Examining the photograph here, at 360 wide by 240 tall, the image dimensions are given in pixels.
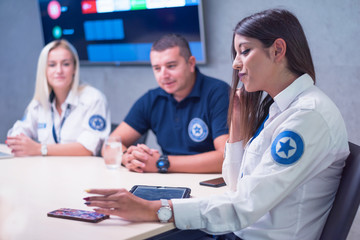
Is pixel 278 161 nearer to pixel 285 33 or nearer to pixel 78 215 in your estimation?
pixel 285 33

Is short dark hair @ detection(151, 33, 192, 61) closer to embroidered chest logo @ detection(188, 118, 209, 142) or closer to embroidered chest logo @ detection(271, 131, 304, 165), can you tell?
embroidered chest logo @ detection(188, 118, 209, 142)

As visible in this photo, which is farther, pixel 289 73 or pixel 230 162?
pixel 230 162

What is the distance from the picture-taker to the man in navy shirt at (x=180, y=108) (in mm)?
2463

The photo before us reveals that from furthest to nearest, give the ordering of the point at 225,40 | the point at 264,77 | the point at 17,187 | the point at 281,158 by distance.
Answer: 1. the point at 225,40
2. the point at 17,187
3. the point at 264,77
4. the point at 281,158

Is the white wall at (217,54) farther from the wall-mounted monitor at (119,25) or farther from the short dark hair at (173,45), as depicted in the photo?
the short dark hair at (173,45)

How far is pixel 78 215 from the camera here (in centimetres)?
155

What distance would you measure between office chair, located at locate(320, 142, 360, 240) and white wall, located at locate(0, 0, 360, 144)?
4.13 feet

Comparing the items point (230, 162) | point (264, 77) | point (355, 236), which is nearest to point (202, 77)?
point (230, 162)

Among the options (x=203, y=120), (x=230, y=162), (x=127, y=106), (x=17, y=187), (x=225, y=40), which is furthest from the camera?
(x=127, y=106)

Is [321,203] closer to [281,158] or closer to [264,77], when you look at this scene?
[281,158]

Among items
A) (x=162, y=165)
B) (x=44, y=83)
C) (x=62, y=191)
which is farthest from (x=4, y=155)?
(x=162, y=165)

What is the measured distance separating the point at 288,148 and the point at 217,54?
195cm

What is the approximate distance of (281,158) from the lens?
1377 millimetres

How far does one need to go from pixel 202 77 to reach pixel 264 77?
1.05 metres
